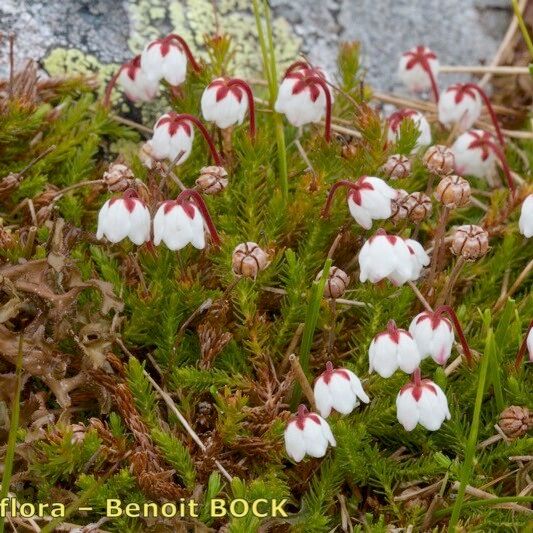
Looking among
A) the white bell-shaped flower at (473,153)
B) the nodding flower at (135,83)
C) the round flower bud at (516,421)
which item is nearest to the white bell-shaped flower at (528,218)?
the round flower bud at (516,421)

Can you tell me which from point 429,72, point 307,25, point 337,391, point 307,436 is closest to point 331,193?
point 337,391

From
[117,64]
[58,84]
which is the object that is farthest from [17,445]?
[117,64]

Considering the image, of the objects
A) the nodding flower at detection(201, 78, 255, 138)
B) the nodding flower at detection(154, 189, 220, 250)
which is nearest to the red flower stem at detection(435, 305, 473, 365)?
the nodding flower at detection(154, 189, 220, 250)

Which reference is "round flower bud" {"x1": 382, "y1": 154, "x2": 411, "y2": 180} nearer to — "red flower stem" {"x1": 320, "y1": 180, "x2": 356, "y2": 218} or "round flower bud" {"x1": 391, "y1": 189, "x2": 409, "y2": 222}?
"round flower bud" {"x1": 391, "y1": 189, "x2": 409, "y2": 222}

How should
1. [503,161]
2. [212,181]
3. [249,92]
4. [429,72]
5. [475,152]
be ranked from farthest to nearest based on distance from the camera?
[429,72]
[475,152]
[503,161]
[249,92]
[212,181]

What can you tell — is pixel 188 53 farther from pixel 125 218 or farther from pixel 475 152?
pixel 475 152

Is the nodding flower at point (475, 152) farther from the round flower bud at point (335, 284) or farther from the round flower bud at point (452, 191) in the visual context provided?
the round flower bud at point (335, 284)
